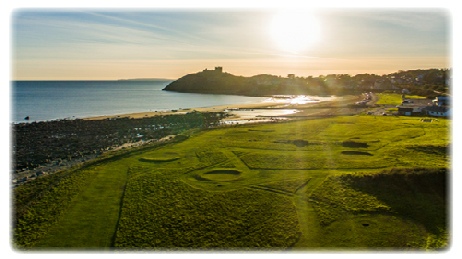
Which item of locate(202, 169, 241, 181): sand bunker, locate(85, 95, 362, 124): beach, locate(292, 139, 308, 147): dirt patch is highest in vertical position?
locate(85, 95, 362, 124): beach

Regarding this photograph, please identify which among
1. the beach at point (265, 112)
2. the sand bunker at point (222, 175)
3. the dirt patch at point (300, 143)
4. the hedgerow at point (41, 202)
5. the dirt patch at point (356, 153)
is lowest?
the hedgerow at point (41, 202)

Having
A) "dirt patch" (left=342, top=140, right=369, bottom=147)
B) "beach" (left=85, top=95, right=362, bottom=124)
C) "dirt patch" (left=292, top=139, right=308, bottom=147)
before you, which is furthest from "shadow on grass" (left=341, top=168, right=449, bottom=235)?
"beach" (left=85, top=95, right=362, bottom=124)

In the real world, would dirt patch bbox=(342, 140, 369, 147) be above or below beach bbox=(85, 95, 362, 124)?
below

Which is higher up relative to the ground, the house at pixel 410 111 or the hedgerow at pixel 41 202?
the house at pixel 410 111

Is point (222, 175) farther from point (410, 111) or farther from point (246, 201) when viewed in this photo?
point (410, 111)

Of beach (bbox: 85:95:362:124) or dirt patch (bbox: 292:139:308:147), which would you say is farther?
beach (bbox: 85:95:362:124)

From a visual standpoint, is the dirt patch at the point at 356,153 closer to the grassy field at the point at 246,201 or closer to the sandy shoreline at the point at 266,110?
the grassy field at the point at 246,201

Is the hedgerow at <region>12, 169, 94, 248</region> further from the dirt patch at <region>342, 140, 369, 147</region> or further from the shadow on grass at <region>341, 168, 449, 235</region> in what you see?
the dirt patch at <region>342, 140, 369, 147</region>

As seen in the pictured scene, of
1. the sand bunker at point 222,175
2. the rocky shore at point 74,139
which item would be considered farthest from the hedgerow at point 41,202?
the sand bunker at point 222,175
